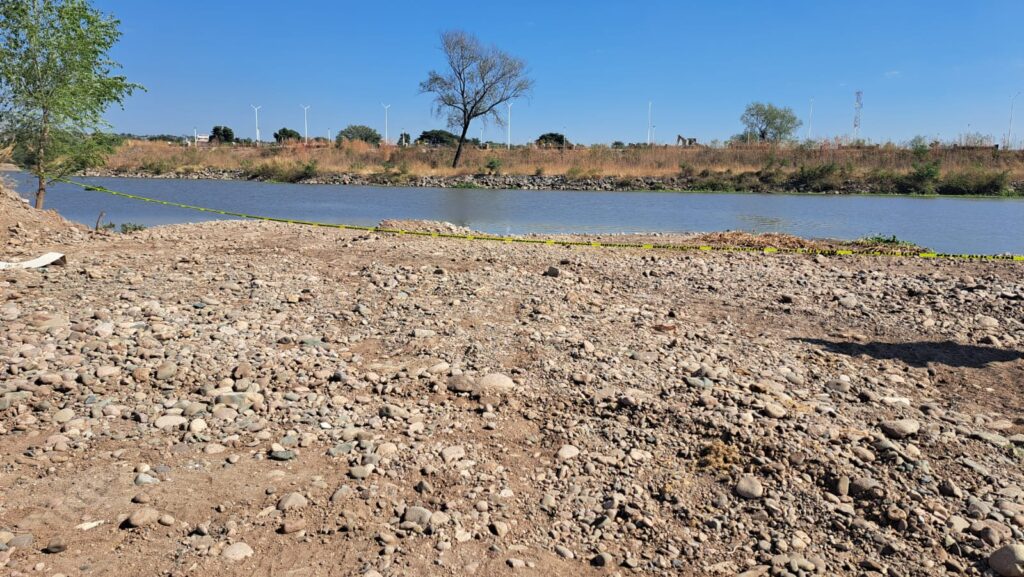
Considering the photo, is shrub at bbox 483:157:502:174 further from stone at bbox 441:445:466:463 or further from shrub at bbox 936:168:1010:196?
stone at bbox 441:445:466:463

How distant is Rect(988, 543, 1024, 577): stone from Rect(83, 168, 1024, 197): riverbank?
39075mm

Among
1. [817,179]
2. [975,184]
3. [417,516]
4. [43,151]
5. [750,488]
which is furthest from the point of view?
[817,179]

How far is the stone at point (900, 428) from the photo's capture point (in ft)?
15.4

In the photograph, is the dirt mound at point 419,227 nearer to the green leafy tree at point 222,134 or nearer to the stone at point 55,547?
the stone at point 55,547

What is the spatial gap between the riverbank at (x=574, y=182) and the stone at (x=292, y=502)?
39.2 metres

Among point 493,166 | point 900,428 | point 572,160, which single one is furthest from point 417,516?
point 572,160

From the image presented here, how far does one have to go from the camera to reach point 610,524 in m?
3.70

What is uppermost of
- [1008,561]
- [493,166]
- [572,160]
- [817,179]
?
[572,160]

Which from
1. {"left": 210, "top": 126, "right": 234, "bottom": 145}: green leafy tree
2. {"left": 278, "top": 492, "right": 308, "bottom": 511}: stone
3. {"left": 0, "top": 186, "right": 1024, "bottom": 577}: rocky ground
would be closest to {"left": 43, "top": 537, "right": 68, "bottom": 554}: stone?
{"left": 0, "top": 186, "right": 1024, "bottom": 577}: rocky ground

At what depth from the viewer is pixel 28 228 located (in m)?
10.6

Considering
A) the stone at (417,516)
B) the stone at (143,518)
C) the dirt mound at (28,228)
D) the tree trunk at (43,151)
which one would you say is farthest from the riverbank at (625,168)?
the stone at (143,518)

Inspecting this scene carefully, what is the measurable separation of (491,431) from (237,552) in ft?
5.79

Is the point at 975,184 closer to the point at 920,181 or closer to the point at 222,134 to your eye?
the point at 920,181

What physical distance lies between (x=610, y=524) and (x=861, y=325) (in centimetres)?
503
